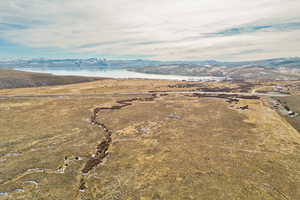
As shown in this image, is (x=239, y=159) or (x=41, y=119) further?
(x=41, y=119)

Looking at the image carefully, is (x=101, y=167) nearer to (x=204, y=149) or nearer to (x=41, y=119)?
(x=204, y=149)

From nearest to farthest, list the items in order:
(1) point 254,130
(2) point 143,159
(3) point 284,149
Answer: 1. (2) point 143,159
2. (3) point 284,149
3. (1) point 254,130

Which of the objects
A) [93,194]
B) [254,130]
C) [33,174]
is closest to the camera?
[93,194]

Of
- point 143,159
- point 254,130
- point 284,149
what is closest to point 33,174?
point 143,159

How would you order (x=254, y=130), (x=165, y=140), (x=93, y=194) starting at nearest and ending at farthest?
(x=93, y=194) < (x=165, y=140) < (x=254, y=130)

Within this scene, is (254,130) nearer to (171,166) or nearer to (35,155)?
(171,166)

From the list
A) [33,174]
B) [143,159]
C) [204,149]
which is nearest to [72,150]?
[33,174]
